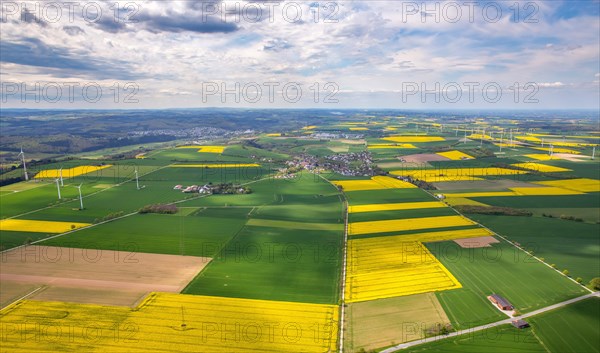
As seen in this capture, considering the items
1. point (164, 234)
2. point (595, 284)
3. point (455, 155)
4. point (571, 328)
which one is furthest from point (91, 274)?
point (455, 155)

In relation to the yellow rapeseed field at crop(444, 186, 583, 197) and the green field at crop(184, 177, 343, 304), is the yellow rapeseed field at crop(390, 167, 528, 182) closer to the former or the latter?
the yellow rapeseed field at crop(444, 186, 583, 197)

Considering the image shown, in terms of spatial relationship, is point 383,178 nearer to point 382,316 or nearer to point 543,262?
point 543,262

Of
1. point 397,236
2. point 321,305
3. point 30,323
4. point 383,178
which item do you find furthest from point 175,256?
point 383,178

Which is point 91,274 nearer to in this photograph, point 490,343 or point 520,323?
point 490,343

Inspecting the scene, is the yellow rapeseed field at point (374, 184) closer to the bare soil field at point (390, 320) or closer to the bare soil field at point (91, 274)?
the bare soil field at point (91, 274)

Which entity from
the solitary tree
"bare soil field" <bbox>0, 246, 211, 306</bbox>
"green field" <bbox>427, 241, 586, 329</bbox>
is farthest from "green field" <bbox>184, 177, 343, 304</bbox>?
the solitary tree
